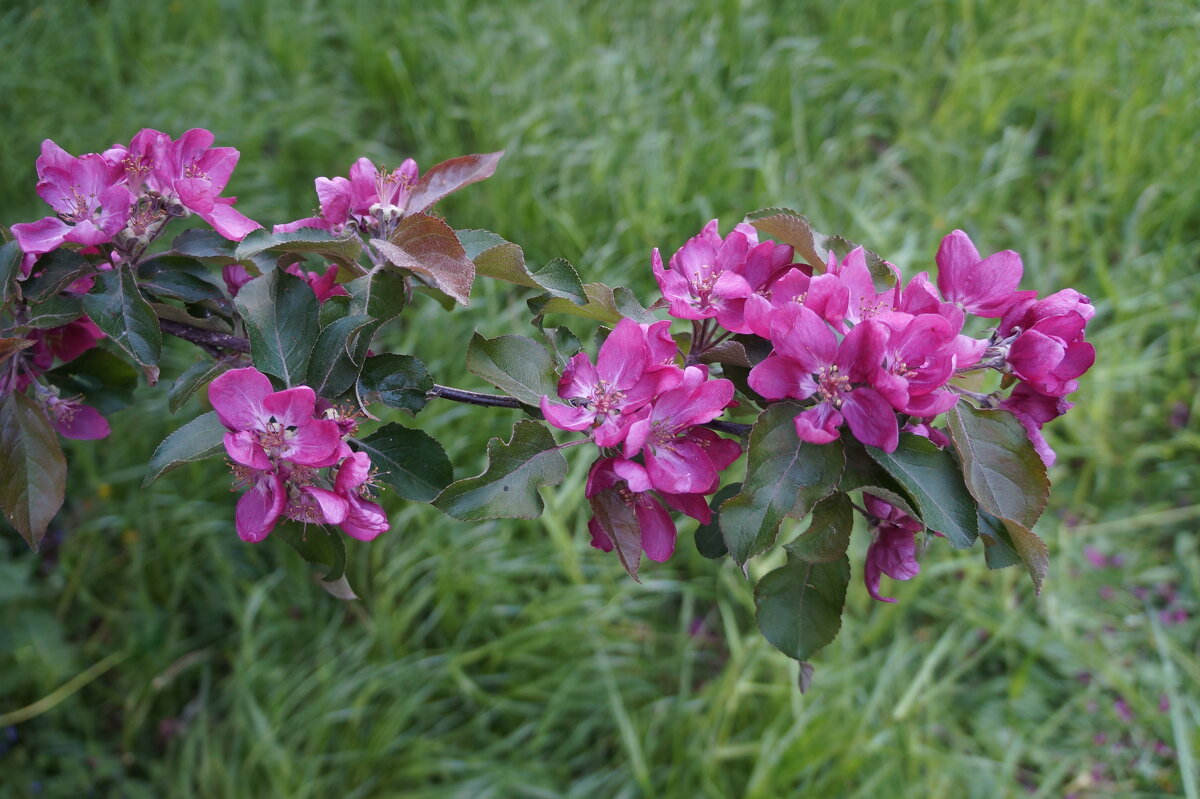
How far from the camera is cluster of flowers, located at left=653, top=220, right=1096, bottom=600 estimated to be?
2.14 ft

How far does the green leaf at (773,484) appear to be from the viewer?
63 cm

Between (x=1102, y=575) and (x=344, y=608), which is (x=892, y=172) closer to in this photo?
(x=1102, y=575)

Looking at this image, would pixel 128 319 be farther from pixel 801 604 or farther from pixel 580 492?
pixel 580 492

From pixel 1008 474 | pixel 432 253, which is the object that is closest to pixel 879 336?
pixel 1008 474

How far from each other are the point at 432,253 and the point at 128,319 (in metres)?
0.26

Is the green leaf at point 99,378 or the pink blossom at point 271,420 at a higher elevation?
the pink blossom at point 271,420

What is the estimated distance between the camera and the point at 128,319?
29.3 inches

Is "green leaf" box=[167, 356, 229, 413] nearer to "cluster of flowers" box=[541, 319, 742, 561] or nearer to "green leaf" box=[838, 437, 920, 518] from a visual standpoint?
"cluster of flowers" box=[541, 319, 742, 561]

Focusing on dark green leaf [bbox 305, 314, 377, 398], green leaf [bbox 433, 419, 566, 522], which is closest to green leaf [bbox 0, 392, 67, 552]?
dark green leaf [bbox 305, 314, 377, 398]

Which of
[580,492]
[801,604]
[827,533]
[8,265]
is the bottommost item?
[580,492]

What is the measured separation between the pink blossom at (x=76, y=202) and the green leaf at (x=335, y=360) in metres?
0.20

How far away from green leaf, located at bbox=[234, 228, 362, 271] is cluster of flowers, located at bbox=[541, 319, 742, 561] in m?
0.20

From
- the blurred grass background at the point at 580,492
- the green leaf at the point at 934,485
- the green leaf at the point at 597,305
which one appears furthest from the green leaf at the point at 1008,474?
the blurred grass background at the point at 580,492

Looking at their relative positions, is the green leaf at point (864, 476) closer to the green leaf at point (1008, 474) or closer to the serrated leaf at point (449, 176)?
the green leaf at point (1008, 474)
